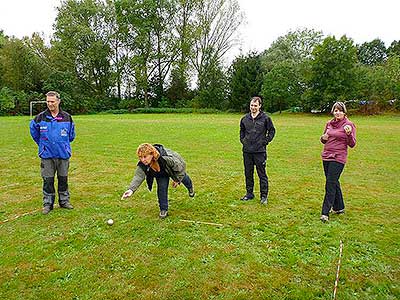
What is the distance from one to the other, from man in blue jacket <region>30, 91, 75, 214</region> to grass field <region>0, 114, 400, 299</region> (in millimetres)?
506

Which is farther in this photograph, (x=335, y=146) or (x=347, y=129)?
(x=335, y=146)

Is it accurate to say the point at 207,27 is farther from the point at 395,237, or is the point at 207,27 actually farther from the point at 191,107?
the point at 395,237

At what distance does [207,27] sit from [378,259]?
4228 cm

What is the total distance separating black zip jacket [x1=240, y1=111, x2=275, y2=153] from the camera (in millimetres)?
6051

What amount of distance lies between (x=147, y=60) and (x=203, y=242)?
135 feet

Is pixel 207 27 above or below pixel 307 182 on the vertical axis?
above

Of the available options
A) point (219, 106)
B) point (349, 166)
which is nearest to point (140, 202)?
point (349, 166)

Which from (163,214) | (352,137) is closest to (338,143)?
(352,137)

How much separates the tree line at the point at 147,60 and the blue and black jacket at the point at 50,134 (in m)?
32.3

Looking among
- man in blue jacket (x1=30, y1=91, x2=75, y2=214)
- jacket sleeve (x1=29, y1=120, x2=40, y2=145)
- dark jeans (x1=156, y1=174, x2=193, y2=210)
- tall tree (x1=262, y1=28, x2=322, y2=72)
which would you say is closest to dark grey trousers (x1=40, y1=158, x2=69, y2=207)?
man in blue jacket (x1=30, y1=91, x2=75, y2=214)

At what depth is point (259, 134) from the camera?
6062 mm

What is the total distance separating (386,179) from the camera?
8.03m

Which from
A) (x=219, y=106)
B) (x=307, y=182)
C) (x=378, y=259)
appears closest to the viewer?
(x=378, y=259)

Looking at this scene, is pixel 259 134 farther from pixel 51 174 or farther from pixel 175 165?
pixel 51 174
